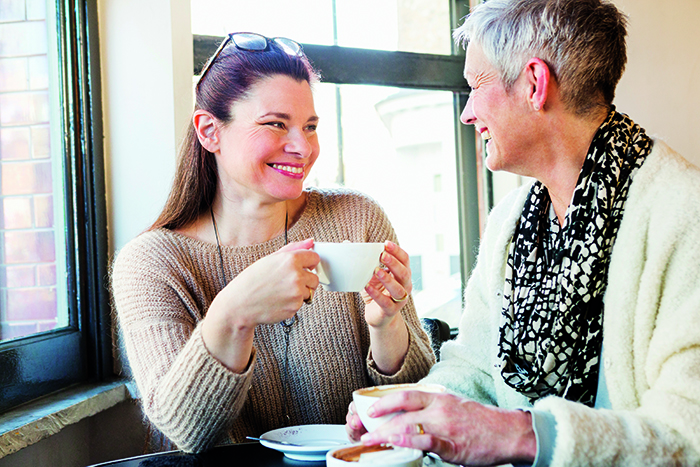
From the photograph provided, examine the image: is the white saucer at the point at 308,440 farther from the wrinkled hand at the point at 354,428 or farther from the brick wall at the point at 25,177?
the brick wall at the point at 25,177

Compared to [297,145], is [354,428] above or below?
below

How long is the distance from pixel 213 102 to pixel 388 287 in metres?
0.68

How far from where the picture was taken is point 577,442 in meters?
0.79

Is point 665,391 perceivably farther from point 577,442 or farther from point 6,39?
point 6,39

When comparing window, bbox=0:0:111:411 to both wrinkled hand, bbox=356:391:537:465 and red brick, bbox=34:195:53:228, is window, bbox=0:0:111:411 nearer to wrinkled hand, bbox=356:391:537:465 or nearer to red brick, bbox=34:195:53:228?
→ red brick, bbox=34:195:53:228

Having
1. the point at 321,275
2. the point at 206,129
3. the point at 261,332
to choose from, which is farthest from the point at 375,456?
the point at 206,129

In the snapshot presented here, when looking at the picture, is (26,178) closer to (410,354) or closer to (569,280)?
(410,354)

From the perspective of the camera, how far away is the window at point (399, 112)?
2223 mm

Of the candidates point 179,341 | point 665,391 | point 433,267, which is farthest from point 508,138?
point 433,267

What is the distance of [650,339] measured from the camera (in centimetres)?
97

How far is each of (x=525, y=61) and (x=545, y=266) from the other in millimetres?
401

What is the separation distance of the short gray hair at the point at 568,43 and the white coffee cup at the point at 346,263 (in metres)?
0.47

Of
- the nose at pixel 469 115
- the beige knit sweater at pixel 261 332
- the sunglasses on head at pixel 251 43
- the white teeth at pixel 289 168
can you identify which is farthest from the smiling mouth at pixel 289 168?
the nose at pixel 469 115

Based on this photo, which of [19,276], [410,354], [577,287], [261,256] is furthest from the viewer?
[19,276]
